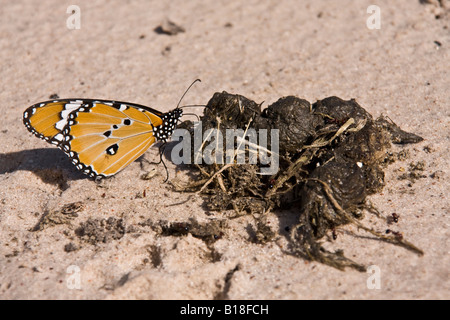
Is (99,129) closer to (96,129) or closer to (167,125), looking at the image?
(96,129)

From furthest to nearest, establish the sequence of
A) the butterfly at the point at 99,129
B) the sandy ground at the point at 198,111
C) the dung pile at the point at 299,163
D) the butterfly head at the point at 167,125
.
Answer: the butterfly head at the point at 167,125 → the butterfly at the point at 99,129 → the dung pile at the point at 299,163 → the sandy ground at the point at 198,111

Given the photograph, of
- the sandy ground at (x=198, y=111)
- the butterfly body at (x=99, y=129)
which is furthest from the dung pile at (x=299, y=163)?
the butterfly body at (x=99, y=129)

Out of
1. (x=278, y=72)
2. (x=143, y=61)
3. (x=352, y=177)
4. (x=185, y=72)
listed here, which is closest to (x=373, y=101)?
(x=278, y=72)

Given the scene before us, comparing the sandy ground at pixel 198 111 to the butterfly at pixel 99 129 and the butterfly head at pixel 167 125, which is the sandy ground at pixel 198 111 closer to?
the butterfly at pixel 99 129

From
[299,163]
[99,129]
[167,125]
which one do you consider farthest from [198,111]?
[299,163]

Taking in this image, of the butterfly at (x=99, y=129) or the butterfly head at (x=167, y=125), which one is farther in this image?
the butterfly head at (x=167, y=125)

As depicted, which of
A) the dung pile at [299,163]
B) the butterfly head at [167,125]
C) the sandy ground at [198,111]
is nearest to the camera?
the sandy ground at [198,111]
